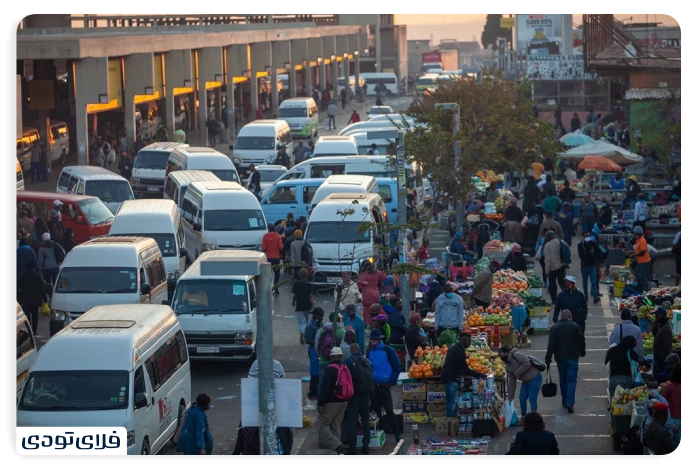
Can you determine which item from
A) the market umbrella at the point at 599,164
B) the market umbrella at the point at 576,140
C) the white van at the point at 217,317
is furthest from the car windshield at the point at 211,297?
the market umbrella at the point at 576,140

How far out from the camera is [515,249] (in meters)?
24.3

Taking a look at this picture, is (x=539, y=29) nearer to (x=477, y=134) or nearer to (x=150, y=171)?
(x=477, y=134)

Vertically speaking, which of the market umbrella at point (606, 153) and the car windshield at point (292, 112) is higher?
the car windshield at point (292, 112)

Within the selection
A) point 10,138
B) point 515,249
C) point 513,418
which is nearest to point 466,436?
point 513,418

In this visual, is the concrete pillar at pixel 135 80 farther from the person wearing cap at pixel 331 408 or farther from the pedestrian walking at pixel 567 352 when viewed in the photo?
the person wearing cap at pixel 331 408

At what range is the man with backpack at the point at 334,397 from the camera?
1485cm

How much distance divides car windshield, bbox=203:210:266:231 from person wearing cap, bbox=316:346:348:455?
13.9 meters

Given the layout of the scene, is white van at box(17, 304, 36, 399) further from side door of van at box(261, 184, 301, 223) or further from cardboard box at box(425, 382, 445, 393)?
side door of van at box(261, 184, 301, 223)

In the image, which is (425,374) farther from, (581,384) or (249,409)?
(249,409)

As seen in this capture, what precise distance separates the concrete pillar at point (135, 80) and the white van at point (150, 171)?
25.5ft

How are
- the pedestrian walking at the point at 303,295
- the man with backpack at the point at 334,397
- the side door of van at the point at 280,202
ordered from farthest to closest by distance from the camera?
the side door of van at the point at 280,202 < the pedestrian walking at the point at 303,295 < the man with backpack at the point at 334,397

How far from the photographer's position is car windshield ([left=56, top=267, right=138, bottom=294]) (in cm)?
2133

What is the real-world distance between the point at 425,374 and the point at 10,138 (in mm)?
6599

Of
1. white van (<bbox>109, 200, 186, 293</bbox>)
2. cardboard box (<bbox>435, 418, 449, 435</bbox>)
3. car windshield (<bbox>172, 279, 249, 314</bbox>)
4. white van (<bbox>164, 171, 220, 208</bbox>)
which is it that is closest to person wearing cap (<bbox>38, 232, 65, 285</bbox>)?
white van (<bbox>109, 200, 186, 293</bbox>)
